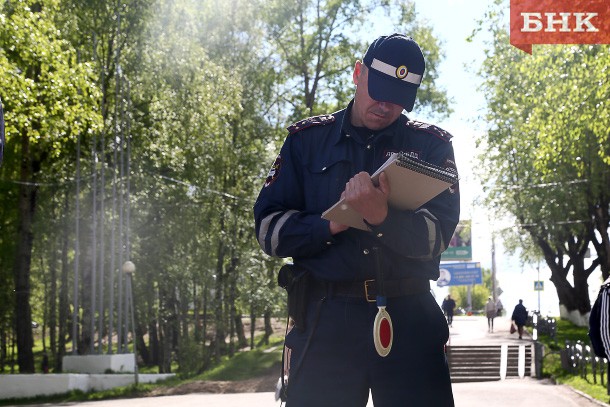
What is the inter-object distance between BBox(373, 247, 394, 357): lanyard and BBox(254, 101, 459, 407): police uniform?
0.03 m

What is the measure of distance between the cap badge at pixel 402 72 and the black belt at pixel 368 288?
2.31 ft

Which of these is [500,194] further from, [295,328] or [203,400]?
[295,328]

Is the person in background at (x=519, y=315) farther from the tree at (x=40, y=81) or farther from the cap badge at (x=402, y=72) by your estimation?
the cap badge at (x=402, y=72)

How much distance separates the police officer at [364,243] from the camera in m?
3.84

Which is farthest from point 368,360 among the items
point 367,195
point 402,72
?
point 402,72

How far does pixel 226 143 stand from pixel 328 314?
3827 centimetres

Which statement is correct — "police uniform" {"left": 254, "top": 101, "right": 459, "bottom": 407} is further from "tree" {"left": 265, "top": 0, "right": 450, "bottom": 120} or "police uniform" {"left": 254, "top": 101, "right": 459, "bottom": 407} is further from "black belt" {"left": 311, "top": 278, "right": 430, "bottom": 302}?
"tree" {"left": 265, "top": 0, "right": 450, "bottom": 120}

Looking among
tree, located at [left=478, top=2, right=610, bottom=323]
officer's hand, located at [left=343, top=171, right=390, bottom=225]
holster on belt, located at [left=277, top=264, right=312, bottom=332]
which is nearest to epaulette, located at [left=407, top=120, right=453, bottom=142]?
officer's hand, located at [left=343, top=171, right=390, bottom=225]

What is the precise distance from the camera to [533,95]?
103 ft

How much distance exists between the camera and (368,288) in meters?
3.94

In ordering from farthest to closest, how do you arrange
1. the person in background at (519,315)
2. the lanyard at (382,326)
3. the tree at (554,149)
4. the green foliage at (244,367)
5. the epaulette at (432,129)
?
the person in background at (519,315), the green foliage at (244,367), the tree at (554,149), the epaulette at (432,129), the lanyard at (382,326)

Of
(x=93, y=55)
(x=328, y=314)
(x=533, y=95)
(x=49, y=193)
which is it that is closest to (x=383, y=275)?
(x=328, y=314)

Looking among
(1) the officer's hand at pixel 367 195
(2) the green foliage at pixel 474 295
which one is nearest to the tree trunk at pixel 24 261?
(1) the officer's hand at pixel 367 195

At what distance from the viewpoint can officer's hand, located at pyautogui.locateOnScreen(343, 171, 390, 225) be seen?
3.70 metres
